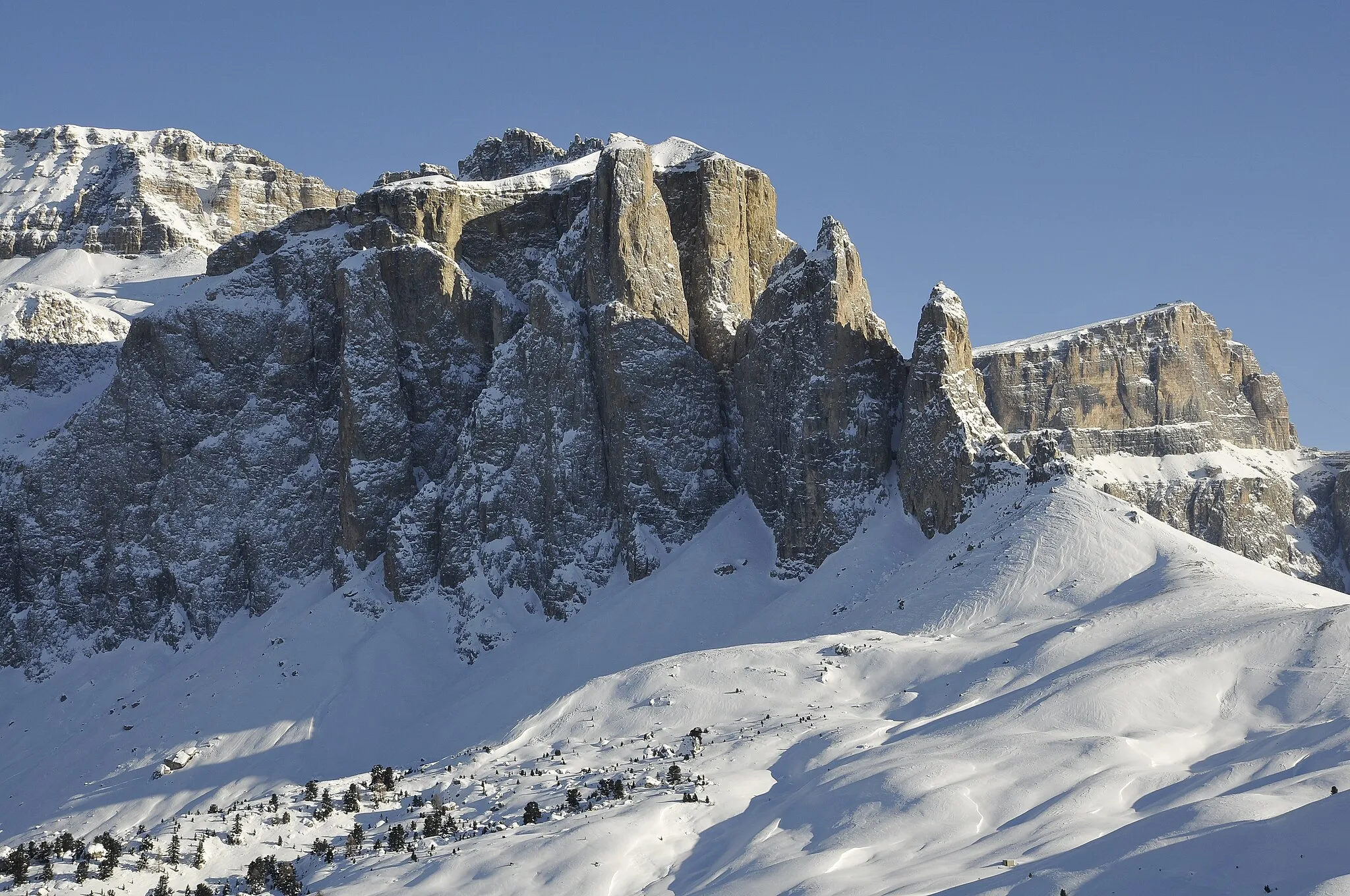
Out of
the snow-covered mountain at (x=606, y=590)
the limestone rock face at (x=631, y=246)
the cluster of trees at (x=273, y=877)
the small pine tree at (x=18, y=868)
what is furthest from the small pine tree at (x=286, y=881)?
the limestone rock face at (x=631, y=246)

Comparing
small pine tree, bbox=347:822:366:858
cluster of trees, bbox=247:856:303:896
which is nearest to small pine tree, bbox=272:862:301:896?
cluster of trees, bbox=247:856:303:896

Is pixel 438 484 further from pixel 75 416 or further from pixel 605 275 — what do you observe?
pixel 75 416

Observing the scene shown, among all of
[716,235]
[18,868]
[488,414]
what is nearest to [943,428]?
[716,235]

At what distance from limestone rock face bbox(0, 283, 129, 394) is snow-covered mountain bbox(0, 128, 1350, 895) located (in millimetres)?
573

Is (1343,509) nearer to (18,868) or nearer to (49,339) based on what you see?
(49,339)

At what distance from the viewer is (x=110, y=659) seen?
445 ft

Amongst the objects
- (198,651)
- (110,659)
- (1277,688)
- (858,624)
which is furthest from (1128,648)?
(110,659)

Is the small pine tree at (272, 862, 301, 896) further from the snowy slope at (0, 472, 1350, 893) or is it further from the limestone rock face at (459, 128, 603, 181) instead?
the limestone rock face at (459, 128, 603, 181)

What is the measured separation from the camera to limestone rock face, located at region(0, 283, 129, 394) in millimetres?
161000

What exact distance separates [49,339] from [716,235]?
87557 mm

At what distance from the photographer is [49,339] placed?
539 ft

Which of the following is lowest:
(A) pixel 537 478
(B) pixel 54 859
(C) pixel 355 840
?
(C) pixel 355 840

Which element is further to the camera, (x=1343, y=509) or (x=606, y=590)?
(x=1343, y=509)

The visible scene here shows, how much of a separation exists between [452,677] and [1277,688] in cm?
7289
